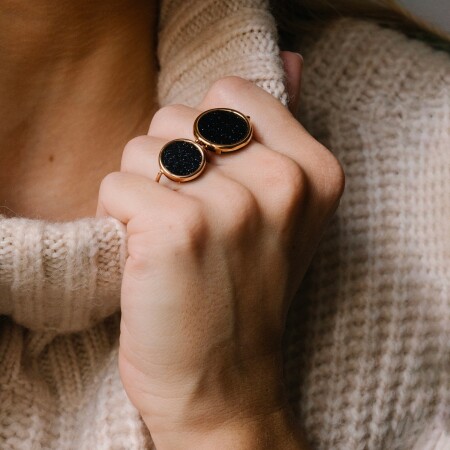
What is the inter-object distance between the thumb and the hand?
83 mm

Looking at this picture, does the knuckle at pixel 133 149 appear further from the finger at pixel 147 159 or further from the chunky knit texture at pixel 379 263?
the chunky knit texture at pixel 379 263

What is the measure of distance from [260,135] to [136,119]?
0.27 m

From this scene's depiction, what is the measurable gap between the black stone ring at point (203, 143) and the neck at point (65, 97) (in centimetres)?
24

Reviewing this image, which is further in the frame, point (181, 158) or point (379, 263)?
point (379, 263)

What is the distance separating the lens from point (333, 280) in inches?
31.9

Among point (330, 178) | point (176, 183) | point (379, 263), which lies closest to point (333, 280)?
point (379, 263)

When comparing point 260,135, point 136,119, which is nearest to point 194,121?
point 260,135

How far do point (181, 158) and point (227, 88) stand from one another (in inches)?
4.5

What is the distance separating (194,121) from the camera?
2.21 feet

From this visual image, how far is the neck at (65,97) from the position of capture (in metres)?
0.81

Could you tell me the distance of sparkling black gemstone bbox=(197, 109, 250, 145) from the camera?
65cm

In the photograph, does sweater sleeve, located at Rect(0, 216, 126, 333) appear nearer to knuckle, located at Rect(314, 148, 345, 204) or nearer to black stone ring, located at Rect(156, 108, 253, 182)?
black stone ring, located at Rect(156, 108, 253, 182)

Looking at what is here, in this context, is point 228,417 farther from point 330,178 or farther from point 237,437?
point 330,178

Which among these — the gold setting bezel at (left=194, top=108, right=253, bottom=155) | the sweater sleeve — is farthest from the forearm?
the gold setting bezel at (left=194, top=108, right=253, bottom=155)
